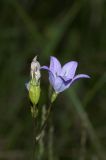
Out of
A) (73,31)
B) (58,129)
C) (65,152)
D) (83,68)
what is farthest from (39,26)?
(65,152)

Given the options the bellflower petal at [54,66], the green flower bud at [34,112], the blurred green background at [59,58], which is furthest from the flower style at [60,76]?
the blurred green background at [59,58]

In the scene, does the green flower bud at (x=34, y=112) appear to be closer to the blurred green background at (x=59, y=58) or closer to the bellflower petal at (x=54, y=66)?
the bellflower petal at (x=54, y=66)

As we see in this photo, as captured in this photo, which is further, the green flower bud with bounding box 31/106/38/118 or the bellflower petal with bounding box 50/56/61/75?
the bellflower petal with bounding box 50/56/61/75

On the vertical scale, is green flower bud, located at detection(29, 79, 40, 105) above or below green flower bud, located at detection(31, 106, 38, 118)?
above

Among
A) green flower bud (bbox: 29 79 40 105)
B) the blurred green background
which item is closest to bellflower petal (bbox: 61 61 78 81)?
green flower bud (bbox: 29 79 40 105)

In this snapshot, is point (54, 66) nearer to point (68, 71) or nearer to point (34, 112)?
point (68, 71)

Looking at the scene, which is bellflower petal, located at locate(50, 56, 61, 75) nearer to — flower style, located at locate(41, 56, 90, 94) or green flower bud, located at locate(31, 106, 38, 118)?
flower style, located at locate(41, 56, 90, 94)

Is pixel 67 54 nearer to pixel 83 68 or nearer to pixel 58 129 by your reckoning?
pixel 83 68
